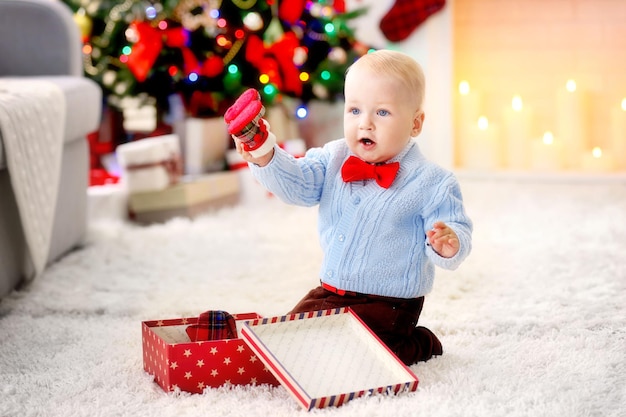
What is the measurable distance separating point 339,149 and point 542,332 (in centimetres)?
48

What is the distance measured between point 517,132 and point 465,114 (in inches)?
8.6

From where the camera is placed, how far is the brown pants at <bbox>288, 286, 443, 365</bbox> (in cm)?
135

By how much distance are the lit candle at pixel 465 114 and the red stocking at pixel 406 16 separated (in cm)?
34

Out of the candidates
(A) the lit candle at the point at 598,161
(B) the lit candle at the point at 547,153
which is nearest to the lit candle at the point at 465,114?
(B) the lit candle at the point at 547,153

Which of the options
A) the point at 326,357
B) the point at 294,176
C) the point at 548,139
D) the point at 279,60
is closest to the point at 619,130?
the point at 548,139

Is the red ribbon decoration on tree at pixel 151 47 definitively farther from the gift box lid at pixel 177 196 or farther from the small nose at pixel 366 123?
the small nose at pixel 366 123

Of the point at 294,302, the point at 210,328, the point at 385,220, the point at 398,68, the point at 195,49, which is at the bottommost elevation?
the point at 294,302

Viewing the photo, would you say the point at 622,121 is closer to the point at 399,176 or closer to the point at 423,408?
the point at 399,176

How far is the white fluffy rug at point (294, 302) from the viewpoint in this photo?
1.19 meters

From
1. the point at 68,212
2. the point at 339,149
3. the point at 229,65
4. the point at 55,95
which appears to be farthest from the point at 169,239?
the point at 339,149

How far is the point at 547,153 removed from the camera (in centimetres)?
326

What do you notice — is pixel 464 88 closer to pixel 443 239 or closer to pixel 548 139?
pixel 548 139

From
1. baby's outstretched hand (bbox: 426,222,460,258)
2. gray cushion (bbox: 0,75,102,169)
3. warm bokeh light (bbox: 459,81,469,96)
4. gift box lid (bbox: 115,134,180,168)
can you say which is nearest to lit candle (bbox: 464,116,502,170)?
warm bokeh light (bbox: 459,81,469,96)

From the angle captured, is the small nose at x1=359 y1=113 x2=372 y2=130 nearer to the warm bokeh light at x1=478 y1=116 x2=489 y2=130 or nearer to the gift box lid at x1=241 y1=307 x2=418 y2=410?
the gift box lid at x1=241 y1=307 x2=418 y2=410
